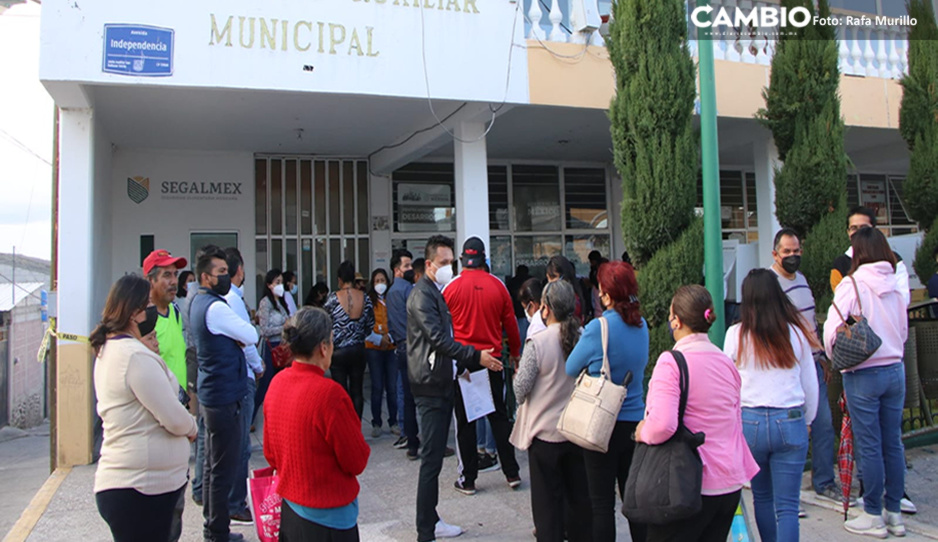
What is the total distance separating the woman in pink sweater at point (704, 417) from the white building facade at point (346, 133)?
195 inches

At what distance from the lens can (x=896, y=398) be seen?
424 cm

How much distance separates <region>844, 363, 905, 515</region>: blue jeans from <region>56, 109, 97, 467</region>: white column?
654cm

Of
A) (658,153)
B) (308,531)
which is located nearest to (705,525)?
(308,531)

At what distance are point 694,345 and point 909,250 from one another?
890cm

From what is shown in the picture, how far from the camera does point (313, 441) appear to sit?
2592mm

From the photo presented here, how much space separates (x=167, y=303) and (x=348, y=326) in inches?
107

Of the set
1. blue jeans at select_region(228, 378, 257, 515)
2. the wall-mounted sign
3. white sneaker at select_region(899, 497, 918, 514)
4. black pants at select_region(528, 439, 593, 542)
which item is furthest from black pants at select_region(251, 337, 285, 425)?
white sneaker at select_region(899, 497, 918, 514)

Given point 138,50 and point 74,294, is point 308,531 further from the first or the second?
point 138,50

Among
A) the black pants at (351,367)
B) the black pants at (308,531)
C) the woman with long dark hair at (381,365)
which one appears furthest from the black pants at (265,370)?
the black pants at (308,531)

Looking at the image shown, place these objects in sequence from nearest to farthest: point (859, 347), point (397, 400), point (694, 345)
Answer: point (694, 345), point (859, 347), point (397, 400)

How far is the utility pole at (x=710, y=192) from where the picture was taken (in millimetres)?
3961

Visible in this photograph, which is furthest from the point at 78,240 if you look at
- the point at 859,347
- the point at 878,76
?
the point at 878,76

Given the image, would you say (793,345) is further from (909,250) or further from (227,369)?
(909,250)

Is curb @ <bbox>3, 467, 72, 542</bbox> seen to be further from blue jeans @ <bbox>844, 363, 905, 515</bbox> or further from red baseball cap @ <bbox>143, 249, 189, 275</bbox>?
blue jeans @ <bbox>844, 363, 905, 515</bbox>
